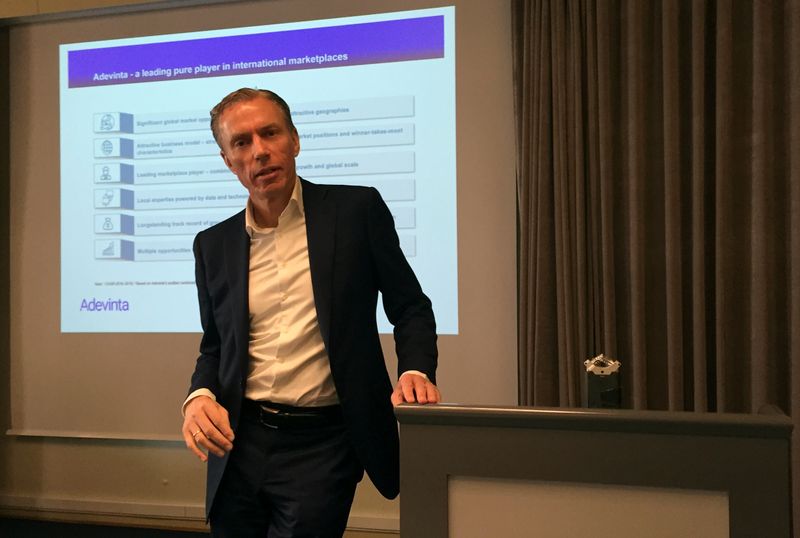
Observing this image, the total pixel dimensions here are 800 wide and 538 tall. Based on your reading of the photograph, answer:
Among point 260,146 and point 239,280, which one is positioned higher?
point 260,146

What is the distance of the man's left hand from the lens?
A: 115 centimetres

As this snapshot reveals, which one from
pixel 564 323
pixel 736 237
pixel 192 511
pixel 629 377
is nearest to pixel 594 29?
pixel 736 237

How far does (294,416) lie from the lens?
1381mm

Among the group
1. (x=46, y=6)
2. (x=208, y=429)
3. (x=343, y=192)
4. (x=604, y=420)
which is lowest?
(x=208, y=429)

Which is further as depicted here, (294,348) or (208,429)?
(294,348)

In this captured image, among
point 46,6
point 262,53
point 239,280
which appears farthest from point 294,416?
point 46,6

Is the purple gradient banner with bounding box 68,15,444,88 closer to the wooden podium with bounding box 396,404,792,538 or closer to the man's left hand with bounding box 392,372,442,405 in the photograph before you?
the man's left hand with bounding box 392,372,442,405

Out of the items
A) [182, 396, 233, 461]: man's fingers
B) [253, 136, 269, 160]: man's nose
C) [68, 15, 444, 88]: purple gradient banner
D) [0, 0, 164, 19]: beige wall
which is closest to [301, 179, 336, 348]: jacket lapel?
[253, 136, 269, 160]: man's nose

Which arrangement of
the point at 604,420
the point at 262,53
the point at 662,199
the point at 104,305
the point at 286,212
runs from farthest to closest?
the point at 104,305
the point at 262,53
the point at 662,199
the point at 286,212
the point at 604,420

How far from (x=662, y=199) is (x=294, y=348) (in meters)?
2.13

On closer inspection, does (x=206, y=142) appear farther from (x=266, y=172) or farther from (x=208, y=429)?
(x=208, y=429)

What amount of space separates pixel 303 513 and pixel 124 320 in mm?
2690

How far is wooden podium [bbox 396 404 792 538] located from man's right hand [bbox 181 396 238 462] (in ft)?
1.49

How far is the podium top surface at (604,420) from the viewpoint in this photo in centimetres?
84
